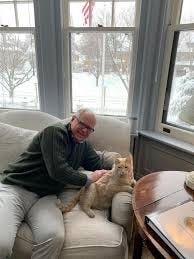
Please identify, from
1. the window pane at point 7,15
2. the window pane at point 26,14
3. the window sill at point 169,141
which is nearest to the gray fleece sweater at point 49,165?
the window sill at point 169,141

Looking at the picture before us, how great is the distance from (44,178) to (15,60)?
1.57 m

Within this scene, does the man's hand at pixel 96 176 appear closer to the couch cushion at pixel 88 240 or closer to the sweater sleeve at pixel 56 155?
the sweater sleeve at pixel 56 155

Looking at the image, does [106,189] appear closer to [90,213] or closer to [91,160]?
[90,213]

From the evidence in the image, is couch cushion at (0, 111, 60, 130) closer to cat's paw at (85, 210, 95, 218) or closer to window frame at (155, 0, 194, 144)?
cat's paw at (85, 210, 95, 218)

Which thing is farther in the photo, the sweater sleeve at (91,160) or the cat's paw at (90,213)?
the sweater sleeve at (91,160)

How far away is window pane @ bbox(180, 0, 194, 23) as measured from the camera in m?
1.83

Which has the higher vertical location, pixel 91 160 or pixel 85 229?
pixel 91 160

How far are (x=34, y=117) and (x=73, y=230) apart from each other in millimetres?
1073

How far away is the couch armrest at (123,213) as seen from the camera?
1216 mm

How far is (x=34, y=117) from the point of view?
1.89 m

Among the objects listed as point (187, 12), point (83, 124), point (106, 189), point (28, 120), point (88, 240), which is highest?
point (187, 12)

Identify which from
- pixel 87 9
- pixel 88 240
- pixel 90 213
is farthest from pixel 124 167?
pixel 87 9

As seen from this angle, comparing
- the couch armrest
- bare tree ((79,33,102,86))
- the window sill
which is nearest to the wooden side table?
the couch armrest

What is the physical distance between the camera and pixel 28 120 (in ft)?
6.15
